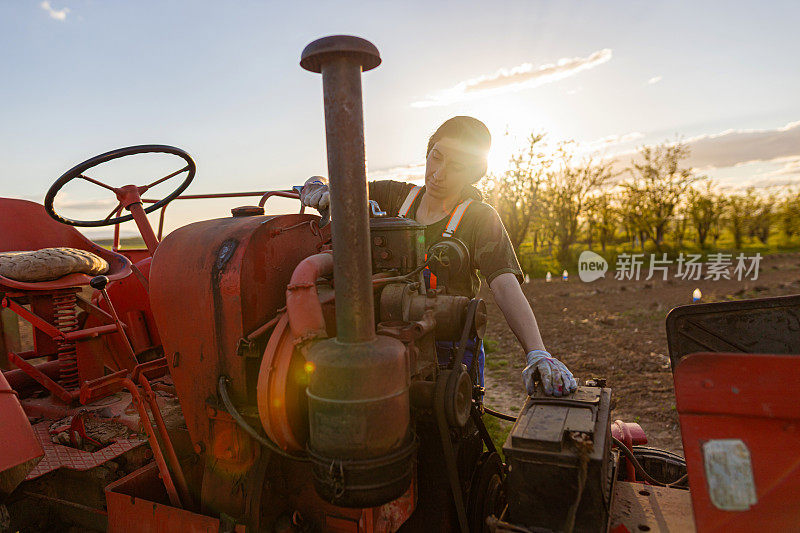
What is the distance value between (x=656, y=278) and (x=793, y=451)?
16.5 meters

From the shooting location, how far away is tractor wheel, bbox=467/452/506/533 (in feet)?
5.89

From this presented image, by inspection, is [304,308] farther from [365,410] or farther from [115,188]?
[115,188]

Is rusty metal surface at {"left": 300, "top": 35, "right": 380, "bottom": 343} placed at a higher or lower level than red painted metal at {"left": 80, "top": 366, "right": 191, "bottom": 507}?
higher

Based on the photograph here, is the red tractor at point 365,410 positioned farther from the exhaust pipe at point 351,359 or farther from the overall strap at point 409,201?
the overall strap at point 409,201

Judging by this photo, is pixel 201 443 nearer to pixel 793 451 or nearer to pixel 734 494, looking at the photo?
pixel 734 494

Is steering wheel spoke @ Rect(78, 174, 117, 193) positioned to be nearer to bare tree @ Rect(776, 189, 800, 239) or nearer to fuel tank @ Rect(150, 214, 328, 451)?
fuel tank @ Rect(150, 214, 328, 451)

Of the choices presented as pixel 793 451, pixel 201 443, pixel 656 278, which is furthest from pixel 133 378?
pixel 656 278

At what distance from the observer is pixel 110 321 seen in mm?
3318

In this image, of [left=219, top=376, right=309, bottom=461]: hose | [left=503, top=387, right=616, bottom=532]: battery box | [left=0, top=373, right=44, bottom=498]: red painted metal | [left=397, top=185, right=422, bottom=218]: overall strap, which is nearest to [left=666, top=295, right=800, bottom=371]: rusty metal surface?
[left=503, top=387, right=616, bottom=532]: battery box

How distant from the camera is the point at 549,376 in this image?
5.89 ft

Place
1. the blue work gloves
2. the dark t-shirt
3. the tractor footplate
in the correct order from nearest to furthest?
the blue work gloves → the dark t-shirt → the tractor footplate

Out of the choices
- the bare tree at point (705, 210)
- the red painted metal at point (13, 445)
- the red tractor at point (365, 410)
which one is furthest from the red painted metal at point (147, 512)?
the bare tree at point (705, 210)

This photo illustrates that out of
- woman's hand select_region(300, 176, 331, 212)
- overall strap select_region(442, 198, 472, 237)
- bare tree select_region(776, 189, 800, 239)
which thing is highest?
woman's hand select_region(300, 176, 331, 212)

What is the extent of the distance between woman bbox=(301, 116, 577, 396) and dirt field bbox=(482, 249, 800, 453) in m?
2.77
